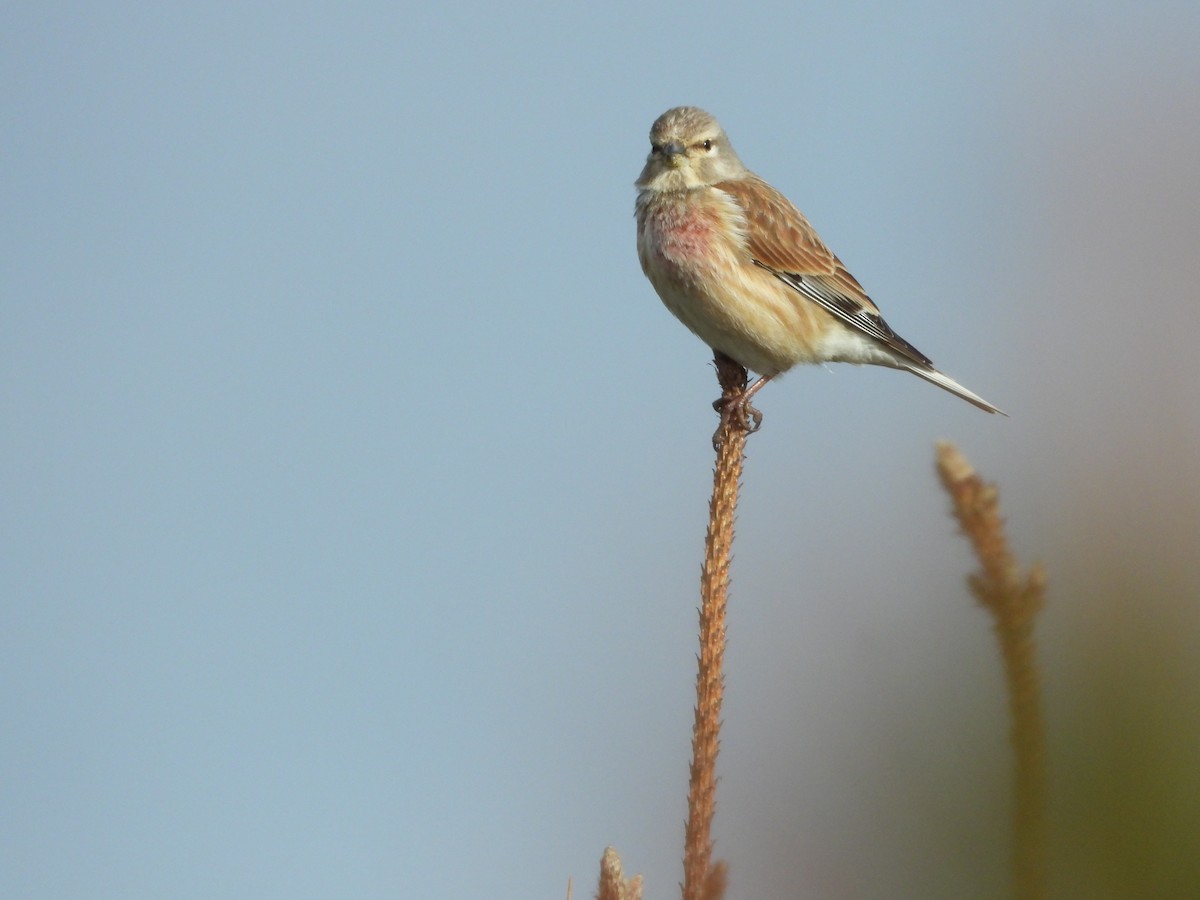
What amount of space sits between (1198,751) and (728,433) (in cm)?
228

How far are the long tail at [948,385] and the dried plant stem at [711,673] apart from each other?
247 cm

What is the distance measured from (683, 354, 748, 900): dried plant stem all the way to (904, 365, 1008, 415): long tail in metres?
2.47

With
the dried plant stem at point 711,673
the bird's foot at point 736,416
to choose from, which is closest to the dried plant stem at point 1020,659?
the dried plant stem at point 711,673

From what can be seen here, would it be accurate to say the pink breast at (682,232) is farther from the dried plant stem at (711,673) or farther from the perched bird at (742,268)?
the dried plant stem at (711,673)

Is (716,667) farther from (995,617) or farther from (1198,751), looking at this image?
(1198,751)

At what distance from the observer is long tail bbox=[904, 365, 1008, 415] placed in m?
5.04

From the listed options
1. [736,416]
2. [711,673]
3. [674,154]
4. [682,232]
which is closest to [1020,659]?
[711,673]

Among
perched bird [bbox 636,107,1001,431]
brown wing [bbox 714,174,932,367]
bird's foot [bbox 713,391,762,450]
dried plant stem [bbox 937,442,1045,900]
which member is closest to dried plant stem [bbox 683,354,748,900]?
bird's foot [bbox 713,391,762,450]

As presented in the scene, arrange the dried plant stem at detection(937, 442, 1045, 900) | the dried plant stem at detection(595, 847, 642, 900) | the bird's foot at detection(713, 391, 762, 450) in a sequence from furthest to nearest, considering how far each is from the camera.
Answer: the bird's foot at detection(713, 391, 762, 450) → the dried plant stem at detection(595, 847, 642, 900) → the dried plant stem at detection(937, 442, 1045, 900)

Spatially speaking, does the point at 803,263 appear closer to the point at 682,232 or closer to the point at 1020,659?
the point at 682,232

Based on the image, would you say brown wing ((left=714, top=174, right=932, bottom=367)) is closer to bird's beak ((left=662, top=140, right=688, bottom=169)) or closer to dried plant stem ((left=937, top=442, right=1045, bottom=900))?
bird's beak ((left=662, top=140, right=688, bottom=169))

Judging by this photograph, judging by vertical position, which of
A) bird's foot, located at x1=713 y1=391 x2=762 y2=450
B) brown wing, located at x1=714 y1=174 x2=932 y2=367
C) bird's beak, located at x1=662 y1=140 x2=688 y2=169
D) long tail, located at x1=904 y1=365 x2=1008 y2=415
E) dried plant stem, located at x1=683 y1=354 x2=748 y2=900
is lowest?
dried plant stem, located at x1=683 y1=354 x2=748 y2=900

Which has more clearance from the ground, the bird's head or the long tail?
the bird's head

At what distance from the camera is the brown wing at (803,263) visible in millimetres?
5098
